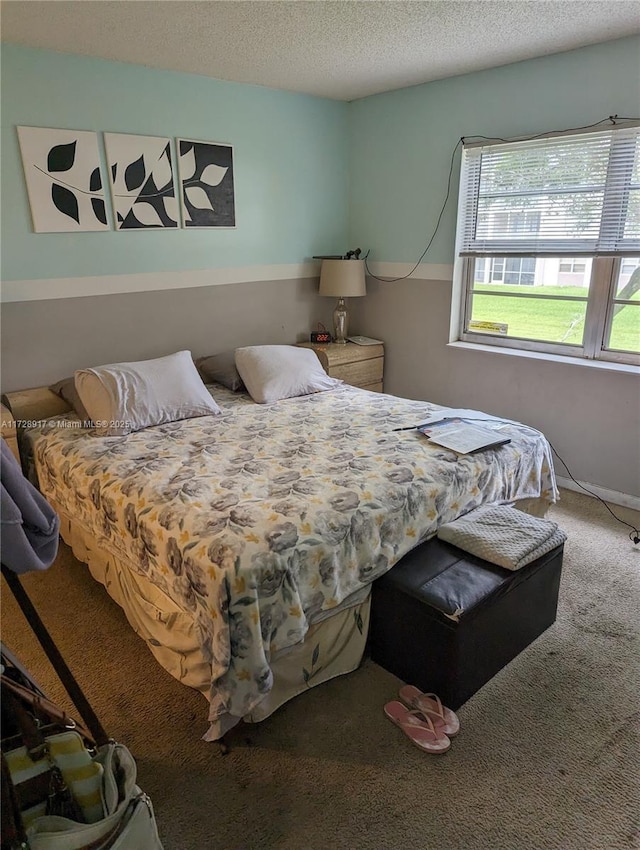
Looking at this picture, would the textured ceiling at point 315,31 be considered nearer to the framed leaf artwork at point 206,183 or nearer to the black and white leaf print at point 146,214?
the framed leaf artwork at point 206,183

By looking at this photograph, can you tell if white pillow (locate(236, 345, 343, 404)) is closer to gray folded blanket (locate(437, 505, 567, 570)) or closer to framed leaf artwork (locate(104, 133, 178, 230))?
framed leaf artwork (locate(104, 133, 178, 230))

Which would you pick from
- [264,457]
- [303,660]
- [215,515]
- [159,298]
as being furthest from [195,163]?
[303,660]

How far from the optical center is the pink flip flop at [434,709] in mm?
1764

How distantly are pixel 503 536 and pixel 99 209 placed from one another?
2.71m

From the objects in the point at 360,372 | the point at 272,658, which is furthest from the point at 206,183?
the point at 272,658

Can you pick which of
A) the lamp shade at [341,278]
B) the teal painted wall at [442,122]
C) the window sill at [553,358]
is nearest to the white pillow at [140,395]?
the lamp shade at [341,278]

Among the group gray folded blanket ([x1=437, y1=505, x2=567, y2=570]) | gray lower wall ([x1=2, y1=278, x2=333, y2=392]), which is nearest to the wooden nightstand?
gray lower wall ([x1=2, y1=278, x2=333, y2=392])

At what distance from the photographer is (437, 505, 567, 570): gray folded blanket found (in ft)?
6.41

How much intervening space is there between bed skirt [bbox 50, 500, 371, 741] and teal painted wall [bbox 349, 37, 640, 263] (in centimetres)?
268

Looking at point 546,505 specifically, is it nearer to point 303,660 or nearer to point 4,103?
point 303,660

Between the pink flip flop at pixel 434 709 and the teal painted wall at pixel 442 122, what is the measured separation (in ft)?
9.19

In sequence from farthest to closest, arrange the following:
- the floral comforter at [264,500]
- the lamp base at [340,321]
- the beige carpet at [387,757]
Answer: the lamp base at [340,321]
the floral comforter at [264,500]
the beige carpet at [387,757]

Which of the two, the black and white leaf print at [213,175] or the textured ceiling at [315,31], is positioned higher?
the textured ceiling at [315,31]

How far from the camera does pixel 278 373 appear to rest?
330 centimetres
